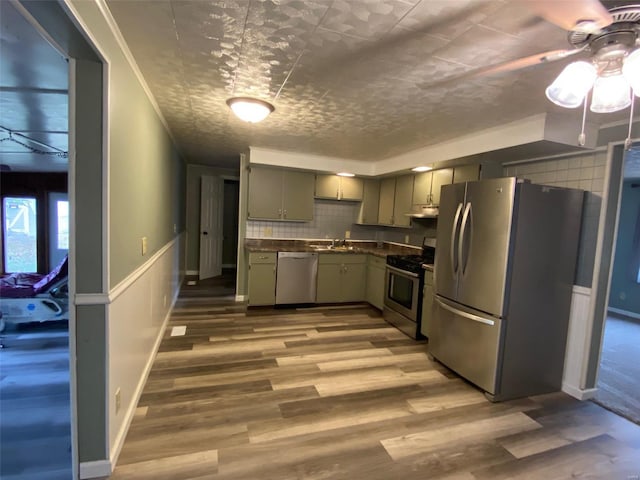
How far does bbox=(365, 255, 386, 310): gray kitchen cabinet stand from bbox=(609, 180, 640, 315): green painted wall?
13.2ft

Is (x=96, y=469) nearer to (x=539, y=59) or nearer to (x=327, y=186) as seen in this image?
(x=539, y=59)

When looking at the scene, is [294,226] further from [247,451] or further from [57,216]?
[57,216]

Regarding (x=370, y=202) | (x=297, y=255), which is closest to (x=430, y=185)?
(x=370, y=202)

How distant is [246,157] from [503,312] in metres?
3.91

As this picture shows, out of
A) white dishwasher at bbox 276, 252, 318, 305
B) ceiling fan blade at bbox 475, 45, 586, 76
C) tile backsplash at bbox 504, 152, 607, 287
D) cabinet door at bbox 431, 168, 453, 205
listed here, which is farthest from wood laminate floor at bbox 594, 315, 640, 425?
white dishwasher at bbox 276, 252, 318, 305

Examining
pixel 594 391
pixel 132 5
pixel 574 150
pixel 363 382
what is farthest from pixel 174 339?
pixel 574 150

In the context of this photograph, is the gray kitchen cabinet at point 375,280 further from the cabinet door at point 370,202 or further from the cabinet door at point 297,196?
the cabinet door at point 297,196

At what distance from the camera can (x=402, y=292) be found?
3.90 meters

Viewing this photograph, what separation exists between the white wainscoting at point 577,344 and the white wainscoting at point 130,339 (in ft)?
11.3

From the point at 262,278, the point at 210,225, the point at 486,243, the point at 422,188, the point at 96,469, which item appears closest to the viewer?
the point at 96,469

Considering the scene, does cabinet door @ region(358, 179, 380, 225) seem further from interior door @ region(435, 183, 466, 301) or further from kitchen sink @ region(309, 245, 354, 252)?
interior door @ region(435, 183, 466, 301)

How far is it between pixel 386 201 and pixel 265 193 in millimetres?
1960

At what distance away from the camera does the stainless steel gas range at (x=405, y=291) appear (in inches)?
143

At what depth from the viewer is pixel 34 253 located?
209 inches
